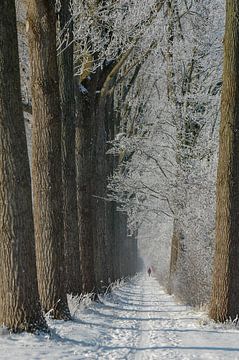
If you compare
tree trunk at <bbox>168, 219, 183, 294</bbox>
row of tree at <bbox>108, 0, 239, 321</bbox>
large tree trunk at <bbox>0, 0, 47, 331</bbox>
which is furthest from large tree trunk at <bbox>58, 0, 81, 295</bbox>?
tree trunk at <bbox>168, 219, 183, 294</bbox>

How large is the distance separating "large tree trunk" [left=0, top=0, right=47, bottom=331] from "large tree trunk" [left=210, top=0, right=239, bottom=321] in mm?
3696

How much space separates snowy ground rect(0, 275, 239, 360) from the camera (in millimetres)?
5848

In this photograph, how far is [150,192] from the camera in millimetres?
20344

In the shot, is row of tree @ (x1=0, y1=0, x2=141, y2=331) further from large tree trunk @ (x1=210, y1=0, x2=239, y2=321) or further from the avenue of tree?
large tree trunk @ (x1=210, y1=0, x2=239, y2=321)

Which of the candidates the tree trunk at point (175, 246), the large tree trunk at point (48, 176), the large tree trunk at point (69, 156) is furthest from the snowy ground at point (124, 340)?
the tree trunk at point (175, 246)

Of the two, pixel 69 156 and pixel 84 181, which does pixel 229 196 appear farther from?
pixel 84 181

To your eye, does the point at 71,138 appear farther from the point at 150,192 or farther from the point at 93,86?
the point at 150,192

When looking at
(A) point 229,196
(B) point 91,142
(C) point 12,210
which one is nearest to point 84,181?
(B) point 91,142

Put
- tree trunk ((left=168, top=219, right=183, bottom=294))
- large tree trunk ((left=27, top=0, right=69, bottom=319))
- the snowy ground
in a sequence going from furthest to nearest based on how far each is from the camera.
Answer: tree trunk ((left=168, top=219, right=183, bottom=294)) → large tree trunk ((left=27, top=0, right=69, bottom=319)) → the snowy ground

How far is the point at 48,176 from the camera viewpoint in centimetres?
798

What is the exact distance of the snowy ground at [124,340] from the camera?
19.2 ft

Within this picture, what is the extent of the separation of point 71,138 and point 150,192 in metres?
10.5

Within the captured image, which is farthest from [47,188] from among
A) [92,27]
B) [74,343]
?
[92,27]

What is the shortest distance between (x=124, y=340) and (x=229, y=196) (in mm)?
3211
